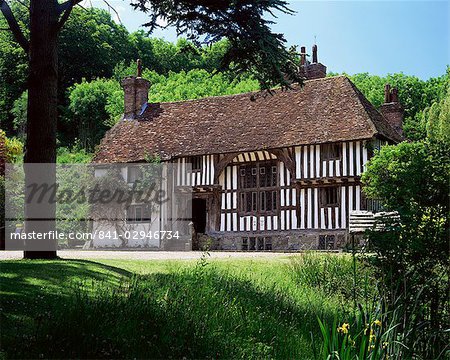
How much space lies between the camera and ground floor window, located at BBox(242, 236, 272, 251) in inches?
907

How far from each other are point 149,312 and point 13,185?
1977cm

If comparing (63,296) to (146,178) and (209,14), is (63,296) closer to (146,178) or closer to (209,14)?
(209,14)

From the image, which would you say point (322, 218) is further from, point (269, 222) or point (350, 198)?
point (269, 222)

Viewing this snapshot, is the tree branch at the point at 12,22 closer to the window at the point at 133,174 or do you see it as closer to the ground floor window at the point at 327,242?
the ground floor window at the point at 327,242

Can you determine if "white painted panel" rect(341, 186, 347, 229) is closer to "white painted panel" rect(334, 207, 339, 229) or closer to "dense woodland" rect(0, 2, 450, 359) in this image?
"white painted panel" rect(334, 207, 339, 229)

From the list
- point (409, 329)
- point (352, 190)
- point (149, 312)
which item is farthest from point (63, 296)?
point (352, 190)

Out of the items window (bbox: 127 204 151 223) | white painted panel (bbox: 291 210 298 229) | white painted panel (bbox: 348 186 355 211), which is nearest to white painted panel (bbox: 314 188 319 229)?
white painted panel (bbox: 291 210 298 229)

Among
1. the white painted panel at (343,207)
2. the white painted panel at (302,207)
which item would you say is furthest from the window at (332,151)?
the white painted panel at (302,207)

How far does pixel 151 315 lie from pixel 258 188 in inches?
692

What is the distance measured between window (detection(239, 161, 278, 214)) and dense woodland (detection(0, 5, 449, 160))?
1447 centimetres

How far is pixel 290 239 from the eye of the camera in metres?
22.5

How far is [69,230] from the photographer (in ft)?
86.9

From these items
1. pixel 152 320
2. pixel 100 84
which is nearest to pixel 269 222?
pixel 152 320

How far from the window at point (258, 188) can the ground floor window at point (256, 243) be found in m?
1.00
